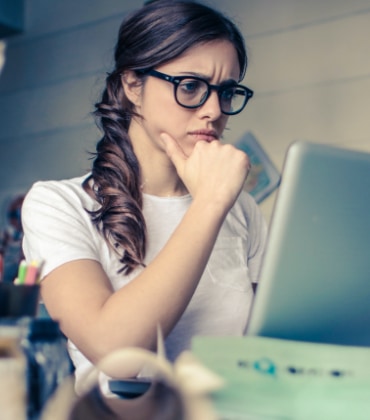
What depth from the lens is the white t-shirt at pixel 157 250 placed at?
131 centimetres

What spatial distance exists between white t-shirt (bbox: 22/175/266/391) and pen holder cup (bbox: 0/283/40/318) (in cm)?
61

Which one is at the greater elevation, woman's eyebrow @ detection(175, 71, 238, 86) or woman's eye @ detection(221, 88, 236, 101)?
woman's eyebrow @ detection(175, 71, 238, 86)

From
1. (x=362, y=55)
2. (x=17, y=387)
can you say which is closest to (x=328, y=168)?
(x=17, y=387)

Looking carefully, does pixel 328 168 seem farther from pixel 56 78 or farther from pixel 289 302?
pixel 56 78

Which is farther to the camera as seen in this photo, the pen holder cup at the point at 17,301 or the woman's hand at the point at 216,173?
the woman's hand at the point at 216,173

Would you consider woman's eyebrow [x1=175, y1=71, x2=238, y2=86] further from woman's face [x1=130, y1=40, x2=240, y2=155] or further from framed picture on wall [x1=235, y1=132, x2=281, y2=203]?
framed picture on wall [x1=235, y1=132, x2=281, y2=203]

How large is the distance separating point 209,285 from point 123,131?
0.40 metres

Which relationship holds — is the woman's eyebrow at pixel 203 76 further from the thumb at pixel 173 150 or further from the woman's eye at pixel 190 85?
the thumb at pixel 173 150

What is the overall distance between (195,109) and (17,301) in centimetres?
86

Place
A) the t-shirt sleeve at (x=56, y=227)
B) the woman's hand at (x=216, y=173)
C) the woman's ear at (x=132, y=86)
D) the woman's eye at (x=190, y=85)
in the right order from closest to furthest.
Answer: the woman's hand at (x=216, y=173) < the t-shirt sleeve at (x=56, y=227) < the woman's eye at (x=190, y=85) < the woman's ear at (x=132, y=86)

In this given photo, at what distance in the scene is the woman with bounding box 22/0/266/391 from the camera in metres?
1.12

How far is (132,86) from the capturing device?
1522 millimetres

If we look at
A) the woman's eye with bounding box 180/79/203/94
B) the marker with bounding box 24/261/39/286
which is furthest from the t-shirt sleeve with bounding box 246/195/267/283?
the marker with bounding box 24/261/39/286

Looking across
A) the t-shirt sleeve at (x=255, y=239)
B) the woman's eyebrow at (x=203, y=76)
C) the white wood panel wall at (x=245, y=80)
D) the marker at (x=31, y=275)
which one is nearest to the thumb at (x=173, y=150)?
the woman's eyebrow at (x=203, y=76)
